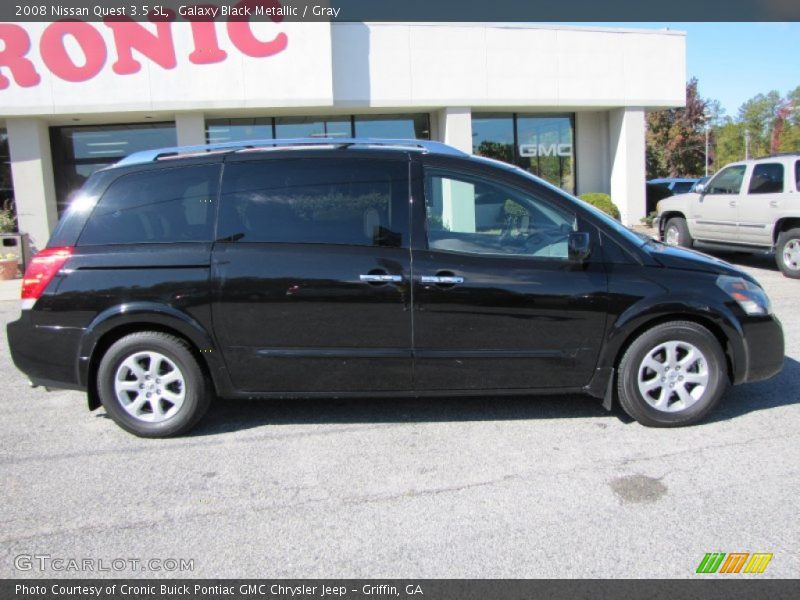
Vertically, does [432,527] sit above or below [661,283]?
below

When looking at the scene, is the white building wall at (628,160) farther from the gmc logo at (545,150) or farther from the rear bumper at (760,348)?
the rear bumper at (760,348)

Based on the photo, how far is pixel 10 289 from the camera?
36.8 feet

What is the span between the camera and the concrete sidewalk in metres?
10.3

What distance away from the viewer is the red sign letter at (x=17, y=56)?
12523mm

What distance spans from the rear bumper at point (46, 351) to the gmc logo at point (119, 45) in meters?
10.3

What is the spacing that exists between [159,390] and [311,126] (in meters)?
11.7

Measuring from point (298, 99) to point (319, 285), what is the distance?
10322 mm

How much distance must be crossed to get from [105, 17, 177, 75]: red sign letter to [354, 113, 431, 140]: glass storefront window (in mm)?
4370

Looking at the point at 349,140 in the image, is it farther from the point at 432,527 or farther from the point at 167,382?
the point at 432,527

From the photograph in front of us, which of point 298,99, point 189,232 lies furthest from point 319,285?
point 298,99

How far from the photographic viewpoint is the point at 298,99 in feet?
43.9

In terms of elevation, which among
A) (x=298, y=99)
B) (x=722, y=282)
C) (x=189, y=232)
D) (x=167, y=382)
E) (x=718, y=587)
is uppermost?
(x=298, y=99)

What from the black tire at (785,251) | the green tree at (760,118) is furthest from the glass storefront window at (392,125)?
the green tree at (760,118)

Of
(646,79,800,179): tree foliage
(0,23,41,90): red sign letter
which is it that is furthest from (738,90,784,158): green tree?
(0,23,41,90): red sign letter
